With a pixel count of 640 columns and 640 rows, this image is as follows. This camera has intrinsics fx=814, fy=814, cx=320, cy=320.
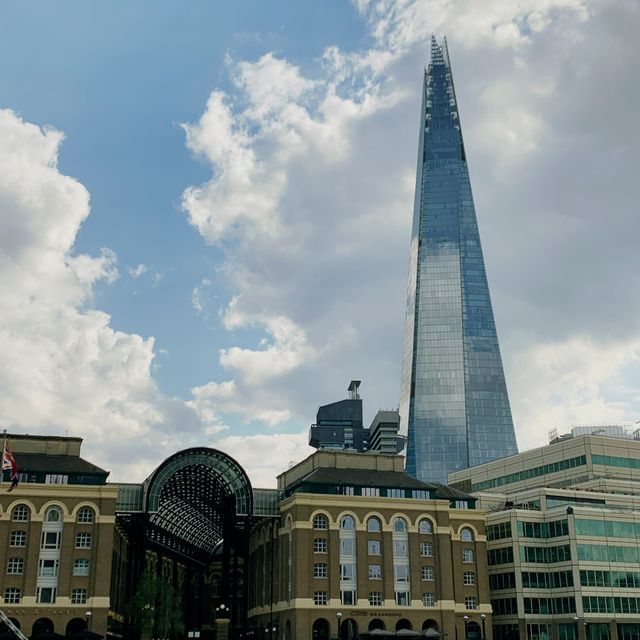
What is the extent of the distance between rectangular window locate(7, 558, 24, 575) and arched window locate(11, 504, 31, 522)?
396 cm

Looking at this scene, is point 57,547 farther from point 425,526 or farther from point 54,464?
point 425,526

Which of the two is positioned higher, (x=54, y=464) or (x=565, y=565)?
(x=54, y=464)

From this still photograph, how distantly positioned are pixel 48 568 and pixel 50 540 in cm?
276

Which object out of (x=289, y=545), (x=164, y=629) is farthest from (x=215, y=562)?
(x=289, y=545)

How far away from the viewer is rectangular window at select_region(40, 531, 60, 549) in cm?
8362

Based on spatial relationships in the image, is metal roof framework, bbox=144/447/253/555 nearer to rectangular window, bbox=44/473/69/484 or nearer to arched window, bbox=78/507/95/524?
arched window, bbox=78/507/95/524

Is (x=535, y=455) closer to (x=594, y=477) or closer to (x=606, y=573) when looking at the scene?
(x=594, y=477)

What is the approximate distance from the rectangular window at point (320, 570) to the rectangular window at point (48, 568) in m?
26.7

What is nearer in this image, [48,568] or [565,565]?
[48,568]

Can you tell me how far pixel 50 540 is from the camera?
83875 millimetres

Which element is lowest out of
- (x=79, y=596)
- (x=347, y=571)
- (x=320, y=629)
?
(x=320, y=629)

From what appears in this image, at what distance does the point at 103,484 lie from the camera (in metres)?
87.3

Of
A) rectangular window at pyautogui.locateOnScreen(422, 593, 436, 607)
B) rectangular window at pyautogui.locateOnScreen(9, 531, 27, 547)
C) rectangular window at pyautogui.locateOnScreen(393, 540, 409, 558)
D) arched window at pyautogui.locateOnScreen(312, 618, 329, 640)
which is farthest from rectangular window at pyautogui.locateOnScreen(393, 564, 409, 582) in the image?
rectangular window at pyautogui.locateOnScreen(9, 531, 27, 547)

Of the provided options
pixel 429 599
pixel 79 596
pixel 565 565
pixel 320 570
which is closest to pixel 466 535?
pixel 429 599
